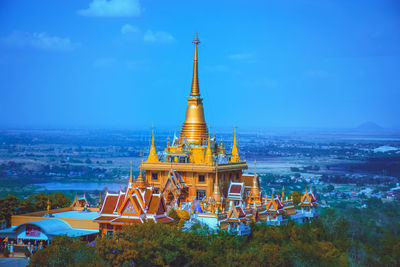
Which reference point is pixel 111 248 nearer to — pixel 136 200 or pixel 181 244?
pixel 181 244

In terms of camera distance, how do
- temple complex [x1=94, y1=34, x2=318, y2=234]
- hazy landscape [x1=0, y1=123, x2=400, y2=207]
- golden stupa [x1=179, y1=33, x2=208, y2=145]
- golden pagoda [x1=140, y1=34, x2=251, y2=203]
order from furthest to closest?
1. hazy landscape [x1=0, y1=123, x2=400, y2=207]
2. golden stupa [x1=179, y1=33, x2=208, y2=145]
3. golden pagoda [x1=140, y1=34, x2=251, y2=203]
4. temple complex [x1=94, y1=34, x2=318, y2=234]

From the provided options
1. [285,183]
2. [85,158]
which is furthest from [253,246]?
[85,158]

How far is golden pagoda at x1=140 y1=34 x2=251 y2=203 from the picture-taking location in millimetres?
38094

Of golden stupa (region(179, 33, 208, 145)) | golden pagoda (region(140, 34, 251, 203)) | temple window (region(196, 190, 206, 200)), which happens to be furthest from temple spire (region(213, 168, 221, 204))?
golden stupa (region(179, 33, 208, 145))

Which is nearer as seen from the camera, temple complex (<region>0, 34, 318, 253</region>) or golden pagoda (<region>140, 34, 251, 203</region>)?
temple complex (<region>0, 34, 318, 253</region>)

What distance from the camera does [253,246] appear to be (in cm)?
3073

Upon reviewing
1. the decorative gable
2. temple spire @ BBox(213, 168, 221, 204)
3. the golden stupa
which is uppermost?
the golden stupa

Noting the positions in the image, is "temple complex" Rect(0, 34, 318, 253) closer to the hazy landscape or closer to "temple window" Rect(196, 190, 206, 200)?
"temple window" Rect(196, 190, 206, 200)

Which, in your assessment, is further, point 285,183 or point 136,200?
point 285,183

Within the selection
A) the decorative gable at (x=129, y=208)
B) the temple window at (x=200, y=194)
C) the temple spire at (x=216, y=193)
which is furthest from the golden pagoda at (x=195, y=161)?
the decorative gable at (x=129, y=208)

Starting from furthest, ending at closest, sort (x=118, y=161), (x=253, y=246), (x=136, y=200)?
(x=118, y=161) < (x=136, y=200) < (x=253, y=246)

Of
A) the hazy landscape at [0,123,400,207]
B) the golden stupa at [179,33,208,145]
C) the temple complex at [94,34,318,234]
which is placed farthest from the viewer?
the hazy landscape at [0,123,400,207]

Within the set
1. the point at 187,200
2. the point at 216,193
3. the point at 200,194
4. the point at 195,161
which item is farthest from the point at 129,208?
the point at 195,161

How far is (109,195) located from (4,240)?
5330mm
